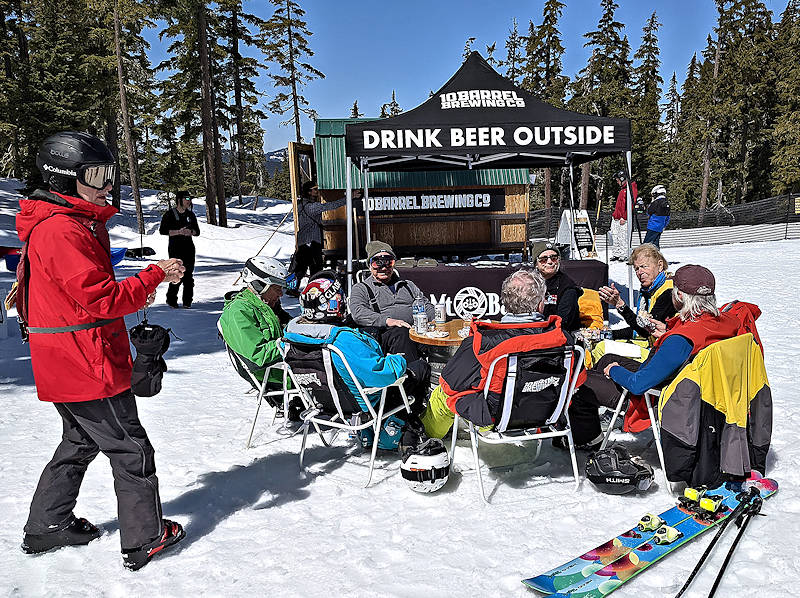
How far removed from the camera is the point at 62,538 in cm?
271

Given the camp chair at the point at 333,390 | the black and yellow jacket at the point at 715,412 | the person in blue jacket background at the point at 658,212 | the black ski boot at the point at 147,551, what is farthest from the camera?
the person in blue jacket background at the point at 658,212

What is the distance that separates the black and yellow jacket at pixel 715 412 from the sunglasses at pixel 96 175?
116 inches

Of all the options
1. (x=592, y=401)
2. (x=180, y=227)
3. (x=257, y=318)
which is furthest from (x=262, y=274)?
(x=180, y=227)

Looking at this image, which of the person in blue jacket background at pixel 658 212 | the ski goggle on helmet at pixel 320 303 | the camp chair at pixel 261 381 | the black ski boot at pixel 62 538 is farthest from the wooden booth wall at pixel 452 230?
the black ski boot at pixel 62 538

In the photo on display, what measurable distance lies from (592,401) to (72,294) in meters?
3.01

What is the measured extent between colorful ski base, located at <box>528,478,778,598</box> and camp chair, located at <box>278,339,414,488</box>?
1.41 meters

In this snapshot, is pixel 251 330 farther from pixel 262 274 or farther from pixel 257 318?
pixel 262 274

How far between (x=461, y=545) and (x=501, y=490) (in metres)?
0.68

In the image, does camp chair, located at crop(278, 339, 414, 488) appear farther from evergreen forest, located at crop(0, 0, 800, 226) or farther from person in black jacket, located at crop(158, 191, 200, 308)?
evergreen forest, located at crop(0, 0, 800, 226)

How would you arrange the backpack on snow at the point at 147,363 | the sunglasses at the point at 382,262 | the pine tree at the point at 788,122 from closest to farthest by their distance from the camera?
the backpack on snow at the point at 147,363, the sunglasses at the point at 382,262, the pine tree at the point at 788,122

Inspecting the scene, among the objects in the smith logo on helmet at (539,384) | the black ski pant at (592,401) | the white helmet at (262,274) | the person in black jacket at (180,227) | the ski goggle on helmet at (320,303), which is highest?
the person in black jacket at (180,227)

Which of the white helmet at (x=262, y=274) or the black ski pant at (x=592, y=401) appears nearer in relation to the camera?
the black ski pant at (x=592, y=401)

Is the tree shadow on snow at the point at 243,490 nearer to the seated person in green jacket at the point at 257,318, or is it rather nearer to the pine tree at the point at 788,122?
the seated person in green jacket at the point at 257,318

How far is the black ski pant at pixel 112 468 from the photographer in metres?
2.49
